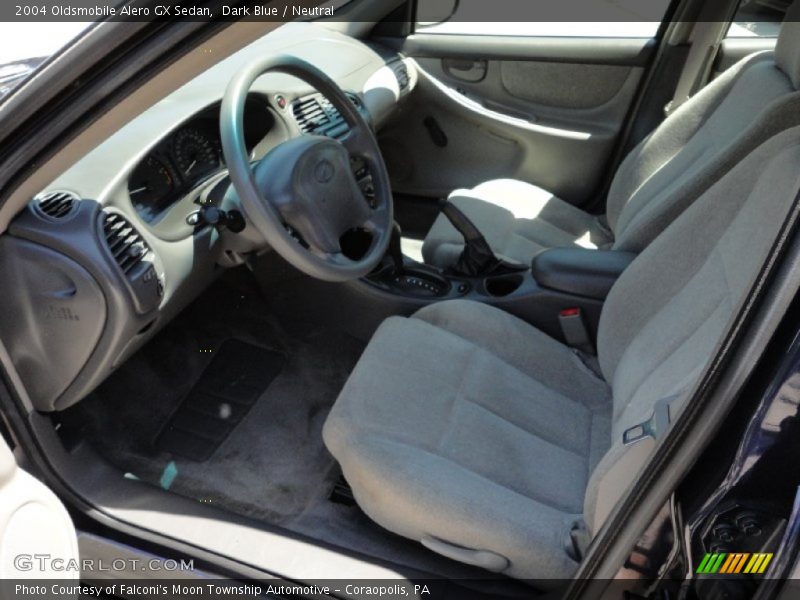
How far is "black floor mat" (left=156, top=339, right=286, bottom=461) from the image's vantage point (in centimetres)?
193

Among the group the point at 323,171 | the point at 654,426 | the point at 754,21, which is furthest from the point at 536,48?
the point at 654,426

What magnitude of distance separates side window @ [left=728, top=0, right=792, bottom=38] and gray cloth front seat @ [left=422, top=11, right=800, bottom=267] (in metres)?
0.50

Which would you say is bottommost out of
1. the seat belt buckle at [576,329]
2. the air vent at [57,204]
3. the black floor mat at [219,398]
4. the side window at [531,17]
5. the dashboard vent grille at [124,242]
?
the black floor mat at [219,398]

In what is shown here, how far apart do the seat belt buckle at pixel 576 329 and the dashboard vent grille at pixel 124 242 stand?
993mm

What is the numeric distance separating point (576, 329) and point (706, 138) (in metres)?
0.60

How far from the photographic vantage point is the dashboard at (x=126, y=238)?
1.41m

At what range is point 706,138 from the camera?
2008 mm

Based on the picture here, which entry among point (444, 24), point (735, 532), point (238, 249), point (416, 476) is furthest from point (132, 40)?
point (444, 24)

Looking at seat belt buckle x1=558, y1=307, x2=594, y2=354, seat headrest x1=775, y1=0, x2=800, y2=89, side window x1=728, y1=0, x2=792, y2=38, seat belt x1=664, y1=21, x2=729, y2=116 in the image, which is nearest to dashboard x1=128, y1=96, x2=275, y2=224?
seat belt buckle x1=558, y1=307, x2=594, y2=354

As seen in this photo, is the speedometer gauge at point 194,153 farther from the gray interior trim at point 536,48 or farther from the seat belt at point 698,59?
the seat belt at point 698,59

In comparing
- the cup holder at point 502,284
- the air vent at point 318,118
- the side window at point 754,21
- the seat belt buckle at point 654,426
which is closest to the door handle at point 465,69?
the side window at point 754,21

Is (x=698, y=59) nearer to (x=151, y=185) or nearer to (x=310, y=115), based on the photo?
(x=310, y=115)

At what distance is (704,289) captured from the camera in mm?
1356

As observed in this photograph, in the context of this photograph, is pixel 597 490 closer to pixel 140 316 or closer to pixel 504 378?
pixel 504 378
